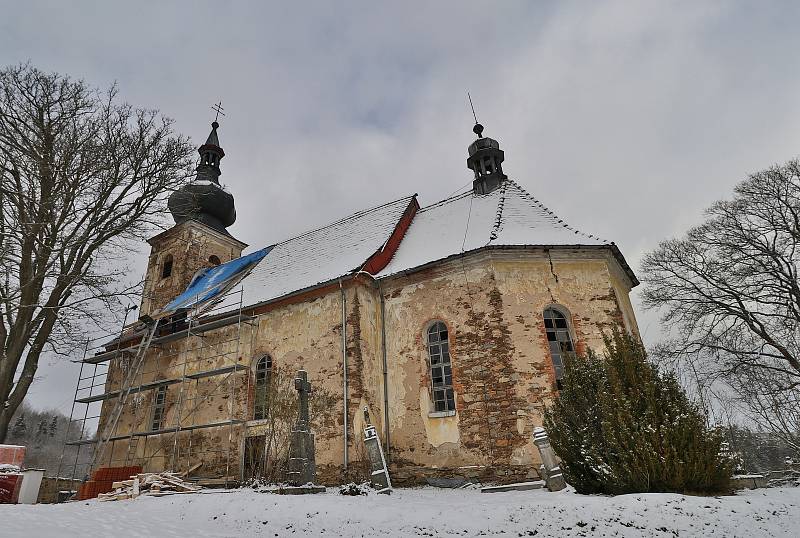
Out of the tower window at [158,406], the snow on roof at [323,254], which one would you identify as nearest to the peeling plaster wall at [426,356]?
the snow on roof at [323,254]

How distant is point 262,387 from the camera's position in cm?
1522

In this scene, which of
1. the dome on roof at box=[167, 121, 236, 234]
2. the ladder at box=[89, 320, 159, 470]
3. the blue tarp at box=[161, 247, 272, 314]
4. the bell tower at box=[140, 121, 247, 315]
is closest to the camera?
the ladder at box=[89, 320, 159, 470]

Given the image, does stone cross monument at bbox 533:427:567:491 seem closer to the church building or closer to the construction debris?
the church building

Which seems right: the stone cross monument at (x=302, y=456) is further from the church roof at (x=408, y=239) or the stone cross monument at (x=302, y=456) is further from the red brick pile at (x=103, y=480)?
the red brick pile at (x=103, y=480)

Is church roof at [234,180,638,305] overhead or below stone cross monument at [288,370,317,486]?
overhead

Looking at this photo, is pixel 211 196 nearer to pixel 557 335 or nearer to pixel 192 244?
pixel 192 244

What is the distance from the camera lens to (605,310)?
42.4 ft

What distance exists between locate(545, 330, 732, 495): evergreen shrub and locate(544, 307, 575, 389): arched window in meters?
4.13

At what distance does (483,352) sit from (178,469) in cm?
1024

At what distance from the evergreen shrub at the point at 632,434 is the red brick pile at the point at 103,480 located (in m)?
11.4

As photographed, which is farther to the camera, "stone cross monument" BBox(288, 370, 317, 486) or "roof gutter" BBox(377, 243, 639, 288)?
"roof gutter" BBox(377, 243, 639, 288)

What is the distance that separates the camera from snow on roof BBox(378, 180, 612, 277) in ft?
45.5

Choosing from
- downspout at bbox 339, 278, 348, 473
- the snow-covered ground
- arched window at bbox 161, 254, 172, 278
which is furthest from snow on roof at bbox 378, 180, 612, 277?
arched window at bbox 161, 254, 172, 278

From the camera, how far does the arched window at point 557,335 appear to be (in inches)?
496
